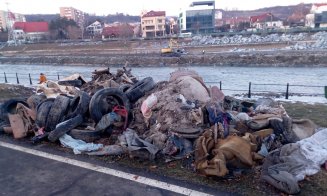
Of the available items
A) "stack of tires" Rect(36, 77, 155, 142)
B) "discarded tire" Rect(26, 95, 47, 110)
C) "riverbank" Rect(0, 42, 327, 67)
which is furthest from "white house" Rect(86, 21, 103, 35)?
"stack of tires" Rect(36, 77, 155, 142)

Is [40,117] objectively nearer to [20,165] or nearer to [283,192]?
[20,165]

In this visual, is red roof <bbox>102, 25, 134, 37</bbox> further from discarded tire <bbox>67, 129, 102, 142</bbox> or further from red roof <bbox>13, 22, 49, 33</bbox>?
discarded tire <bbox>67, 129, 102, 142</bbox>

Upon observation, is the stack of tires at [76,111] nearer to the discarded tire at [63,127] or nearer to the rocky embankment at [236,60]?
the discarded tire at [63,127]

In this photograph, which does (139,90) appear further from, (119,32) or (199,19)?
(199,19)

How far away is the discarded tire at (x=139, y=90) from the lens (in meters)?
9.73

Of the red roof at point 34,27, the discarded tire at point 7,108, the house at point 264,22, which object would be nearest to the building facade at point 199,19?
the house at point 264,22

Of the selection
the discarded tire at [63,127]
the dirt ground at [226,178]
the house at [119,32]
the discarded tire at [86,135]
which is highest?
the house at [119,32]

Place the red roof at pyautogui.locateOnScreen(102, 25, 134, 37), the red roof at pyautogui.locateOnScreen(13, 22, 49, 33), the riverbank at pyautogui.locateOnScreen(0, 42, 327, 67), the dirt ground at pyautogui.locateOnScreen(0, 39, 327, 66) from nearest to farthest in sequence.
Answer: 1. the riverbank at pyautogui.locateOnScreen(0, 42, 327, 67)
2. the dirt ground at pyautogui.locateOnScreen(0, 39, 327, 66)
3. the red roof at pyautogui.locateOnScreen(102, 25, 134, 37)
4. the red roof at pyautogui.locateOnScreen(13, 22, 49, 33)

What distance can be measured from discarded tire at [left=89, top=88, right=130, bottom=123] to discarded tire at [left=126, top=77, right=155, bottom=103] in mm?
539

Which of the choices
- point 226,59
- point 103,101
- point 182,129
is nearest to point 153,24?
point 226,59

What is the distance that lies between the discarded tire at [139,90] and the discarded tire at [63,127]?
2100 millimetres

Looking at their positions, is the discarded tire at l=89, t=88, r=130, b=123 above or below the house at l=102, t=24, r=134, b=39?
below

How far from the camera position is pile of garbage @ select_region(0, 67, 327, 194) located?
5.67m

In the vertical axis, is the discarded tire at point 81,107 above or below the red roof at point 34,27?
below
